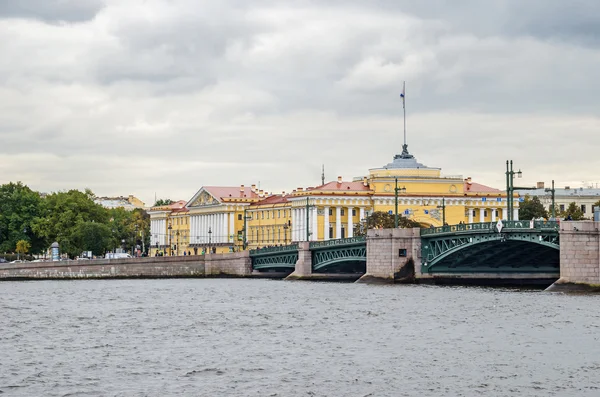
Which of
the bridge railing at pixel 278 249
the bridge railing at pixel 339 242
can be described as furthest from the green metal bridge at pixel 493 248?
the bridge railing at pixel 278 249

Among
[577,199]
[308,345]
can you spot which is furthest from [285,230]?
[308,345]

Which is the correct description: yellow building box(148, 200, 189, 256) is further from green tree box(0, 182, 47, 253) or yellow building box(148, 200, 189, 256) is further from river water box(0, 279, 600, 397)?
river water box(0, 279, 600, 397)

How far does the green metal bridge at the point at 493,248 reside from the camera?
60750 mm

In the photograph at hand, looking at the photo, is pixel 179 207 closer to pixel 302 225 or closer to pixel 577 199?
pixel 302 225

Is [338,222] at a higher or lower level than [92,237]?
higher

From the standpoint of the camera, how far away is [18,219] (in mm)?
117062

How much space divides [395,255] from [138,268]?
26658 mm

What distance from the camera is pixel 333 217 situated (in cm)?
11562

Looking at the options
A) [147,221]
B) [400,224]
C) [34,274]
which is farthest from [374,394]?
[147,221]

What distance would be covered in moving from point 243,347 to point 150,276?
56.2 meters

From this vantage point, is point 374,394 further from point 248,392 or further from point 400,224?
point 400,224

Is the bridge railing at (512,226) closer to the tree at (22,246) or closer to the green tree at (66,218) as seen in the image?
the green tree at (66,218)

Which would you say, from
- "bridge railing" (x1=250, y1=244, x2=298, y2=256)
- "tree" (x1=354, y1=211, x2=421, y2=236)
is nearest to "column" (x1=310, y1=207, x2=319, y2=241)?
"tree" (x1=354, y1=211, x2=421, y2=236)

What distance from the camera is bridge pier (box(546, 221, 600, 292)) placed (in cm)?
5875
